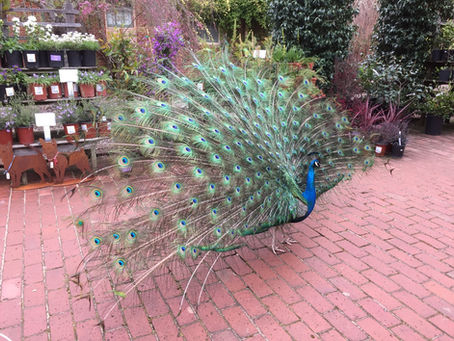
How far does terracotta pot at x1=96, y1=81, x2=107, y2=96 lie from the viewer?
5.15 m

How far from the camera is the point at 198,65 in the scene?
3330 mm

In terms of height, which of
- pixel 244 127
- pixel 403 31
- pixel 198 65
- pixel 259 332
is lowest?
pixel 259 332

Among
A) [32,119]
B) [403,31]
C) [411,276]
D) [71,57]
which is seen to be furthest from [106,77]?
[403,31]

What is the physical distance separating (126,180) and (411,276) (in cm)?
242

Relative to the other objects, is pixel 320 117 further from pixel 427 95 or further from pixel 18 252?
pixel 427 95

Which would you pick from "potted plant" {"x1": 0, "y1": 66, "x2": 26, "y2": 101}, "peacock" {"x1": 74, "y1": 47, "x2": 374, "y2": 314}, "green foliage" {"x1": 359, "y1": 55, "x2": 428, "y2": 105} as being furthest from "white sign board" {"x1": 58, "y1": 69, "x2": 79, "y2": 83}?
"green foliage" {"x1": 359, "y1": 55, "x2": 428, "y2": 105}

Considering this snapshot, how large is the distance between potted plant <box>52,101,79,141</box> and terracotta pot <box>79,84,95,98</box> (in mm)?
206

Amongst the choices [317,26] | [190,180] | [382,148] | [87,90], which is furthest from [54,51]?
[382,148]

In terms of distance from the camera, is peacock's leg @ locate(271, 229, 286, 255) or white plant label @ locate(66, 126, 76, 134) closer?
peacock's leg @ locate(271, 229, 286, 255)

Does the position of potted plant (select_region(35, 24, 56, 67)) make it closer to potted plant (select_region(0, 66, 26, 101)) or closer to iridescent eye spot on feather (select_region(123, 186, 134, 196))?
potted plant (select_region(0, 66, 26, 101))

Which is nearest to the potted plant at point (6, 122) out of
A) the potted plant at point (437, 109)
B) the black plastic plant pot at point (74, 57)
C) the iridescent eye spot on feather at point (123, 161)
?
the black plastic plant pot at point (74, 57)

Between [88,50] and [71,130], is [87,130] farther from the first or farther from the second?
[88,50]

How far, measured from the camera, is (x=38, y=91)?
4.79 metres

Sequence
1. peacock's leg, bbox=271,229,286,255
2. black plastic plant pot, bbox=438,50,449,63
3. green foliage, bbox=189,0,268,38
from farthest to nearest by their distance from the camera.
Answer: green foliage, bbox=189,0,268,38
black plastic plant pot, bbox=438,50,449,63
peacock's leg, bbox=271,229,286,255
